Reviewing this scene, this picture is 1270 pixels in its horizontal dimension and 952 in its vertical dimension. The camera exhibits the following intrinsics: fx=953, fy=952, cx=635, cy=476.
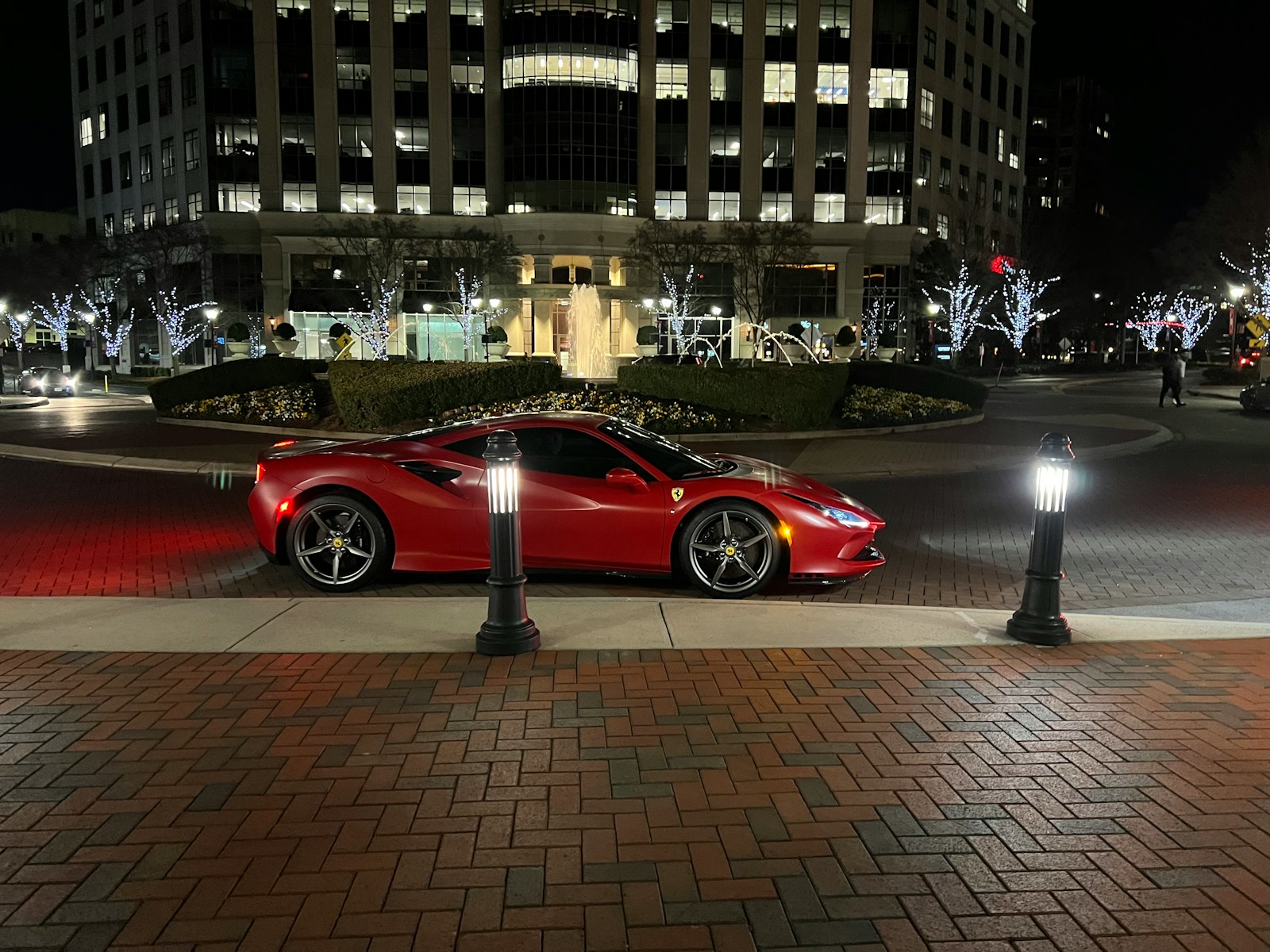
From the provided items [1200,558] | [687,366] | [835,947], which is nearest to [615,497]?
[835,947]

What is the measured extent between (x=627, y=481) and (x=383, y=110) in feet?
190

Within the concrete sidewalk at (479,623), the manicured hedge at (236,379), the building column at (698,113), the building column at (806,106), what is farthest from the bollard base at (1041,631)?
the building column at (806,106)

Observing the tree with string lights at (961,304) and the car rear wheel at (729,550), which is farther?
the tree with string lights at (961,304)

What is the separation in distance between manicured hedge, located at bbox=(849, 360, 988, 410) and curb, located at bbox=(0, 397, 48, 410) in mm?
26014

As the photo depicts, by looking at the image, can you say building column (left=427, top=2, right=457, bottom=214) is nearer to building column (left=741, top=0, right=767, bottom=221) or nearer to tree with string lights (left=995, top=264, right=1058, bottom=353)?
building column (left=741, top=0, right=767, bottom=221)

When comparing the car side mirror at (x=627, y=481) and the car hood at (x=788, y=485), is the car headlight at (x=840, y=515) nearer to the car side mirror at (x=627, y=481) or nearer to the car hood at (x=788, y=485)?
the car hood at (x=788, y=485)

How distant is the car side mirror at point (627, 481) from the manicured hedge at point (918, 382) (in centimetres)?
1669

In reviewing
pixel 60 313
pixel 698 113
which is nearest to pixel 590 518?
pixel 698 113

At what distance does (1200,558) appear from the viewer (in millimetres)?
9148

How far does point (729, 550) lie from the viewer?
7289mm

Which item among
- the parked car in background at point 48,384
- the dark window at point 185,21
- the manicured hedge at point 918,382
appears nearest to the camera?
the manicured hedge at point 918,382

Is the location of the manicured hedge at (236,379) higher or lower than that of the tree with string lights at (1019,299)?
lower

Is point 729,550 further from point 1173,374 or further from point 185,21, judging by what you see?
point 185,21

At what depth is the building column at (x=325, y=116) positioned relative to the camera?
5812 cm
